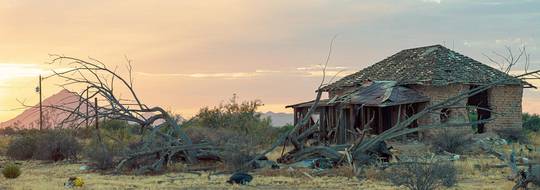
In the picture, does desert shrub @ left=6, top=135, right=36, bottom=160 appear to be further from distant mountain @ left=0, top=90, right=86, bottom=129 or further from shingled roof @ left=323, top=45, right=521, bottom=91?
shingled roof @ left=323, top=45, right=521, bottom=91

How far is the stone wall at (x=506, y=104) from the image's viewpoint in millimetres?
31641

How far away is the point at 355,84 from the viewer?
33281mm

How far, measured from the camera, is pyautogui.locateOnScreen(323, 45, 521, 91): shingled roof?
30531 mm

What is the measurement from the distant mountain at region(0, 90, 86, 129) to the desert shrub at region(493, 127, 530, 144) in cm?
1795

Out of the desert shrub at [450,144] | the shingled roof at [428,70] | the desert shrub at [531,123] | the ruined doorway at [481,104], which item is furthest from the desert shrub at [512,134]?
the desert shrub at [531,123]

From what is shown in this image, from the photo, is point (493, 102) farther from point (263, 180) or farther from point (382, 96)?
point (263, 180)

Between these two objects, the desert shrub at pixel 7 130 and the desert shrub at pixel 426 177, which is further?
the desert shrub at pixel 7 130

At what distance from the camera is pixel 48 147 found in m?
24.0

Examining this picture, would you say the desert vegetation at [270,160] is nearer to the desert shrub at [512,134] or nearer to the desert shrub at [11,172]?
the desert shrub at [11,172]

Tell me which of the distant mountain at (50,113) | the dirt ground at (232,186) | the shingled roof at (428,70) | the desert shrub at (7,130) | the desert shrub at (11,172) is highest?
the shingled roof at (428,70)

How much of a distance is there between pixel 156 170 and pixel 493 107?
1793cm

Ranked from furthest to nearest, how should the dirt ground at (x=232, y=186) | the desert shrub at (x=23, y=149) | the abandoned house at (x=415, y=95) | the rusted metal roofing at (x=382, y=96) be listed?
the abandoned house at (x=415, y=95) → the rusted metal roofing at (x=382, y=96) → the desert shrub at (x=23, y=149) → the dirt ground at (x=232, y=186)

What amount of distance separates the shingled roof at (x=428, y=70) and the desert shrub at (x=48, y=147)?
12.7m

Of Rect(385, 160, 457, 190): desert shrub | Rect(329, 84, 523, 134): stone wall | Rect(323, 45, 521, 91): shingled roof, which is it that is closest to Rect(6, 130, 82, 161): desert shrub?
Rect(323, 45, 521, 91): shingled roof
